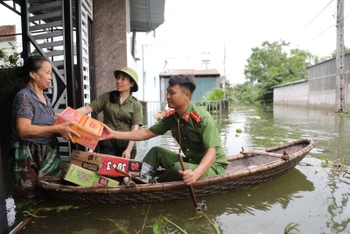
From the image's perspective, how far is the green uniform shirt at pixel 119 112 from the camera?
355 centimetres

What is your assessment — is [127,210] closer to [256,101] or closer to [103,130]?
[103,130]

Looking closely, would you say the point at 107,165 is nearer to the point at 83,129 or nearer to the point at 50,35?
the point at 83,129

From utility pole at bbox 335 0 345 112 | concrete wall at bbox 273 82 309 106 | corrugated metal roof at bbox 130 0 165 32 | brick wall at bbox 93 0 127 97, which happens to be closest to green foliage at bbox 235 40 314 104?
concrete wall at bbox 273 82 309 106

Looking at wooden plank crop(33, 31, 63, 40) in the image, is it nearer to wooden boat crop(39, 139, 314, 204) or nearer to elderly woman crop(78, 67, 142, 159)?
elderly woman crop(78, 67, 142, 159)

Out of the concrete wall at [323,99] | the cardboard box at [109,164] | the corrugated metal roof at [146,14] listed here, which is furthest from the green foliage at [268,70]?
the cardboard box at [109,164]

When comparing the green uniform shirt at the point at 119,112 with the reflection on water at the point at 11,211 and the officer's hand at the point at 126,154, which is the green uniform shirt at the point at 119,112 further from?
the reflection on water at the point at 11,211

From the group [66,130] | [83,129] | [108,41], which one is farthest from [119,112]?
[108,41]

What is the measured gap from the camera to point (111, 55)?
20.0 feet

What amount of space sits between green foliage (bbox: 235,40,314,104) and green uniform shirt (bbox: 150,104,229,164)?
28.8 metres

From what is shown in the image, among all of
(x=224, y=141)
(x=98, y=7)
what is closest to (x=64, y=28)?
(x=98, y=7)

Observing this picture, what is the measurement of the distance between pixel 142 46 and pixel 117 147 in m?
14.5

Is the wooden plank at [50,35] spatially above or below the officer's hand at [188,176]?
above

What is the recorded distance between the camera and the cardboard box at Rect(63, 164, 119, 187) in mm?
2705

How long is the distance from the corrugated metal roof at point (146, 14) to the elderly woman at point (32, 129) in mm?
5141
